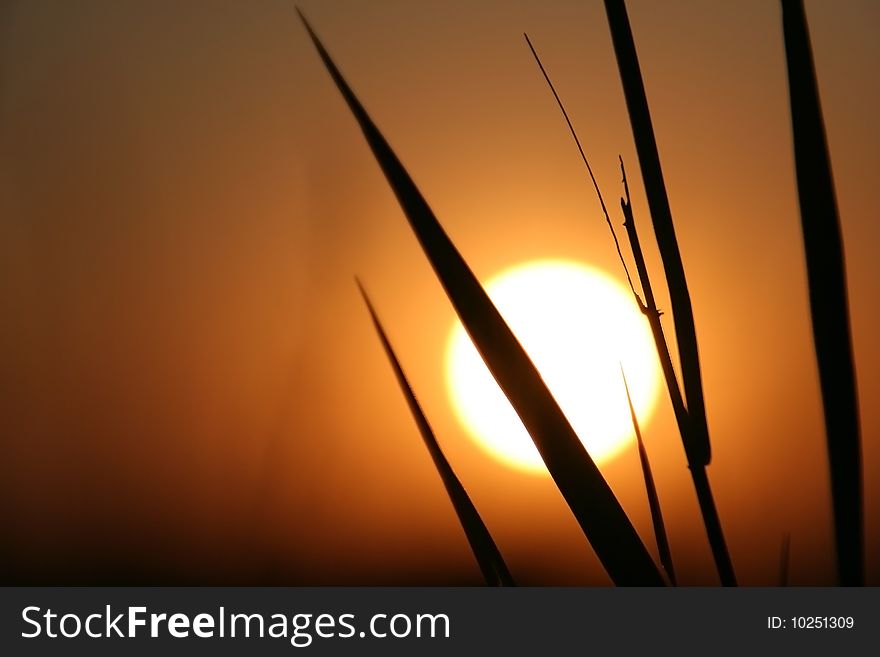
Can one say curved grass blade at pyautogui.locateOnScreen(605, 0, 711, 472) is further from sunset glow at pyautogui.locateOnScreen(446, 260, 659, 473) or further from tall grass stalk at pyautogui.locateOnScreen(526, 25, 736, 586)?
sunset glow at pyautogui.locateOnScreen(446, 260, 659, 473)

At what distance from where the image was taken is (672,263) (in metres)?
0.13

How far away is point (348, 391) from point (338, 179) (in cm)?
37

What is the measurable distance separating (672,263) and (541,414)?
49 millimetres

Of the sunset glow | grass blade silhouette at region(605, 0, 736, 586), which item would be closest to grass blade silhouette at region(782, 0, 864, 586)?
grass blade silhouette at region(605, 0, 736, 586)

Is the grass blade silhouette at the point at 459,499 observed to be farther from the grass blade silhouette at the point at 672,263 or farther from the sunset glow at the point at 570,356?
the sunset glow at the point at 570,356

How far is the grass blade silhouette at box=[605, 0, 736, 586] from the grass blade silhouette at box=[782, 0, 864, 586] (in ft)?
0.08

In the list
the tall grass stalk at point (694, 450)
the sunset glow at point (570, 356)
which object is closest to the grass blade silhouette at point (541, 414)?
the tall grass stalk at point (694, 450)

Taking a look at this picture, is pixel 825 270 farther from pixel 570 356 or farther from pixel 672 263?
pixel 570 356

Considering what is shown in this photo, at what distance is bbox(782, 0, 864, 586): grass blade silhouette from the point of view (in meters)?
0.11

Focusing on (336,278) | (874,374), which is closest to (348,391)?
(336,278)

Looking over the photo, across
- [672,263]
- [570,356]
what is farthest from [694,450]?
[570,356]
